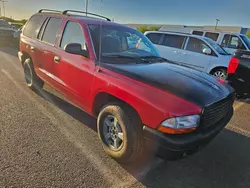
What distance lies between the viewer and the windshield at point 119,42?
3.22 meters

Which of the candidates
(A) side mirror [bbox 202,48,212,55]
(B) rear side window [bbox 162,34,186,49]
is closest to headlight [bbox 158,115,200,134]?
(A) side mirror [bbox 202,48,212,55]

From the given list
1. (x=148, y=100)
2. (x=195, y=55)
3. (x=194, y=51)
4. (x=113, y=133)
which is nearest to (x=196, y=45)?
(x=194, y=51)

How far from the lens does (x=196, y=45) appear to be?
7.48m

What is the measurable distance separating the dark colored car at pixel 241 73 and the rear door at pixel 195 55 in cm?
238

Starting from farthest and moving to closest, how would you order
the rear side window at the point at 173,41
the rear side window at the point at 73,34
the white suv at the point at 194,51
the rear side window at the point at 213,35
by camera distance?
the rear side window at the point at 213,35 < the rear side window at the point at 173,41 < the white suv at the point at 194,51 < the rear side window at the point at 73,34

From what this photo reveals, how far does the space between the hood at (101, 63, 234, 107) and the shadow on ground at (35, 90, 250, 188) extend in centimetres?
95

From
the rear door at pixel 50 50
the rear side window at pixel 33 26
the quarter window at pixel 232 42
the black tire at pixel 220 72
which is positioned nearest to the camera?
the rear door at pixel 50 50

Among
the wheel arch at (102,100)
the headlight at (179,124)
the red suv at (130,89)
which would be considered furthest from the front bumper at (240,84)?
the wheel arch at (102,100)

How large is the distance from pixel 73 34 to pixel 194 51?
17.0ft

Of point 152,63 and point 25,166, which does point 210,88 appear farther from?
point 25,166

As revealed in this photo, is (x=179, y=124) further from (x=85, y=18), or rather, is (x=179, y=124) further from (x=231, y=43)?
(x=231, y=43)

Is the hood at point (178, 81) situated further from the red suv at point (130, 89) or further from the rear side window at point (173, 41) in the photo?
the rear side window at point (173, 41)

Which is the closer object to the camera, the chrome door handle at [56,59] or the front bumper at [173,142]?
the front bumper at [173,142]

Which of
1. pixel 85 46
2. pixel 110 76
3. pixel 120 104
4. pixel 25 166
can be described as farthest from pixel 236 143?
pixel 25 166
